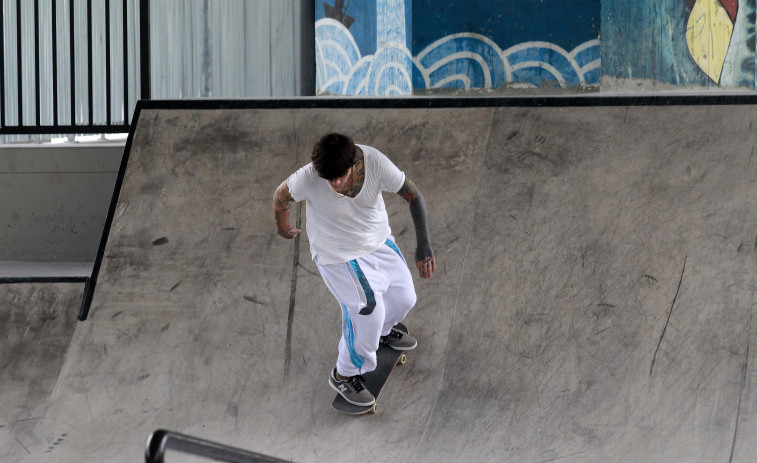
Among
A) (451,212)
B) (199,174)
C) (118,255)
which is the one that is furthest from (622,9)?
(118,255)

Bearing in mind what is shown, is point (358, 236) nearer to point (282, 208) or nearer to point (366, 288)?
point (366, 288)

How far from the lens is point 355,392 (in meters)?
4.33

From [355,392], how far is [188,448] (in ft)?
7.96

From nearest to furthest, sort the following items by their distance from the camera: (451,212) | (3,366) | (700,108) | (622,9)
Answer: (3,366), (451,212), (700,108), (622,9)

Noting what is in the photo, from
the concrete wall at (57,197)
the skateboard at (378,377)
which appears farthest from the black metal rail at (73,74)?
the skateboard at (378,377)

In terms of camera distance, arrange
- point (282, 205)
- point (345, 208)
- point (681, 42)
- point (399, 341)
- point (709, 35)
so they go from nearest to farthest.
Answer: point (345, 208) → point (282, 205) → point (399, 341) → point (681, 42) → point (709, 35)

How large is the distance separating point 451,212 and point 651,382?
1978mm

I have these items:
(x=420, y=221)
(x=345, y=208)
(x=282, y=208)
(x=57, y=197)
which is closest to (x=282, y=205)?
(x=282, y=208)

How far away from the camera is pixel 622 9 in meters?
9.27

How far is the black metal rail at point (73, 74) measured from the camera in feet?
25.1

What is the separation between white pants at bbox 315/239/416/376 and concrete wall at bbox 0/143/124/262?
4.22 metres

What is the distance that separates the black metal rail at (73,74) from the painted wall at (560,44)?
305 cm

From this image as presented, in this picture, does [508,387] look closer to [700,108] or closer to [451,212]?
[451,212]

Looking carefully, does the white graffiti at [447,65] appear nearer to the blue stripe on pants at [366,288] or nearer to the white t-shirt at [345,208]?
the white t-shirt at [345,208]
